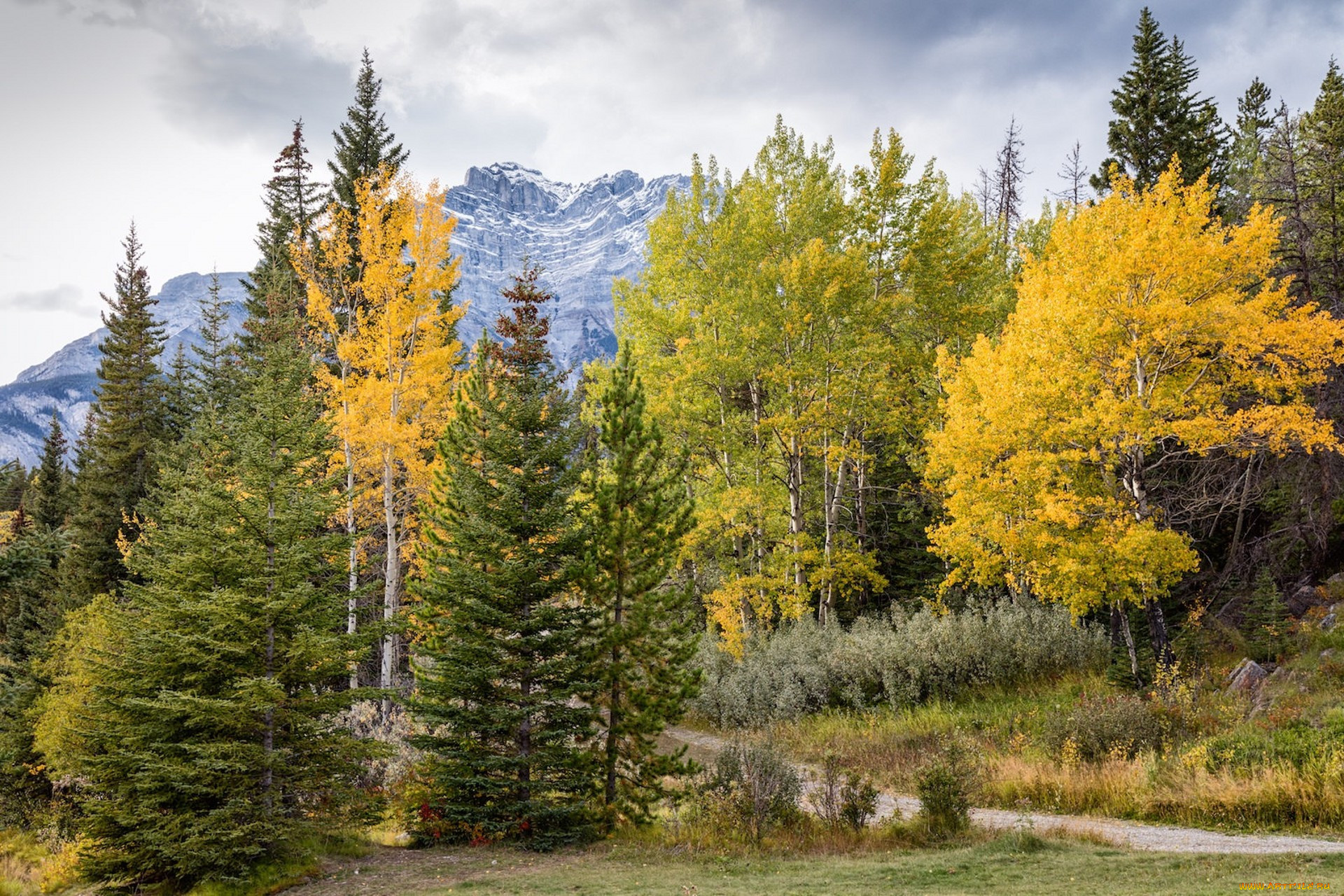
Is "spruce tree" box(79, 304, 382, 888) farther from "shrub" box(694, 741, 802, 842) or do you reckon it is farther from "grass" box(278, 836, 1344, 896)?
"shrub" box(694, 741, 802, 842)

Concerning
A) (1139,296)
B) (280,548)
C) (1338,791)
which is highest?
(1139,296)

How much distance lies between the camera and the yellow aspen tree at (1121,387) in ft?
40.7

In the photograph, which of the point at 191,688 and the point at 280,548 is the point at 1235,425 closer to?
the point at 280,548

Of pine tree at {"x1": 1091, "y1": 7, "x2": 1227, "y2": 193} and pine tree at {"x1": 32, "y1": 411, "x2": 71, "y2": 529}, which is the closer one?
pine tree at {"x1": 1091, "y1": 7, "x2": 1227, "y2": 193}

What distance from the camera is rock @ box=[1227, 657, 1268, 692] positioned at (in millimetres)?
12805

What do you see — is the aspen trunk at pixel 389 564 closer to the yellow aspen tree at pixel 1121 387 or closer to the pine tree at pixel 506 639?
the pine tree at pixel 506 639

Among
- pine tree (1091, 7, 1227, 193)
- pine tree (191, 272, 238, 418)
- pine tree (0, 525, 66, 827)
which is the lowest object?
pine tree (0, 525, 66, 827)

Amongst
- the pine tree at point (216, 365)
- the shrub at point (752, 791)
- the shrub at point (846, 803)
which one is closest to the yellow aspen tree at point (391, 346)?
the shrub at point (752, 791)

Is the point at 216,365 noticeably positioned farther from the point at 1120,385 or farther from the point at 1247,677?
the point at 1247,677

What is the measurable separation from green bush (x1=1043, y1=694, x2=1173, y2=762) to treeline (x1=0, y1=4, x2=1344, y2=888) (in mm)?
2093

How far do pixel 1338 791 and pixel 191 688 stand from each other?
14707mm

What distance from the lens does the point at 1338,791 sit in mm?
8891

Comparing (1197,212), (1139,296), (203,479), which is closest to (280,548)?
(203,479)

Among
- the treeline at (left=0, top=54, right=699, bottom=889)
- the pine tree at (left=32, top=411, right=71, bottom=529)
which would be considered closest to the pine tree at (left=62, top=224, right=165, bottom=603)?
the pine tree at (left=32, top=411, right=71, bottom=529)
